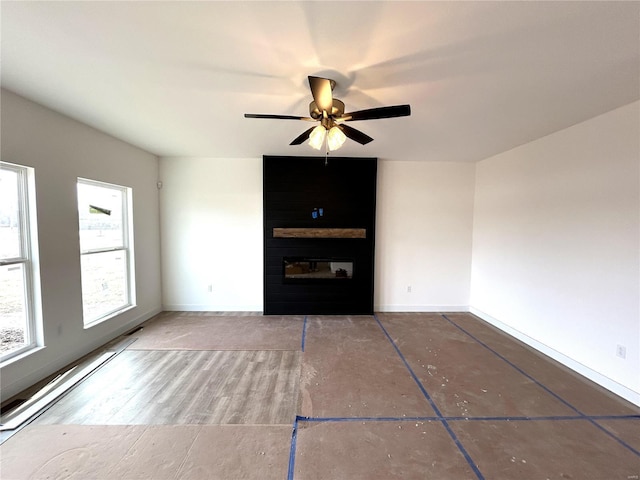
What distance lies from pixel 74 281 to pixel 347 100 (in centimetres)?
360

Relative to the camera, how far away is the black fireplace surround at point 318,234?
4441mm

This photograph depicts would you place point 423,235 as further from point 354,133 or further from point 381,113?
point 381,113

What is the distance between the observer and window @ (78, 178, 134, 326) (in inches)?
125

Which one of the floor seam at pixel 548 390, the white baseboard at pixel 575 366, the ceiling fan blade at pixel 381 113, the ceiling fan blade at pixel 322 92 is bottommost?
the floor seam at pixel 548 390

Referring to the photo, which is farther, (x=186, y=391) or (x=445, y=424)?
(x=186, y=391)

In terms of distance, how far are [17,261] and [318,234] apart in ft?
11.6

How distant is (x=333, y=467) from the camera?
5.45 ft

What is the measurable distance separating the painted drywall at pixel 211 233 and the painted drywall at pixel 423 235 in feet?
7.62

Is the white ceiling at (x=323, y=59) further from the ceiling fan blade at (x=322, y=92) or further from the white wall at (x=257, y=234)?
the white wall at (x=257, y=234)

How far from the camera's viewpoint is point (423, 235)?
15.6ft

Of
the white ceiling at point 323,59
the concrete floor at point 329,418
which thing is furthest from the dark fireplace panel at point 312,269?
the white ceiling at point 323,59

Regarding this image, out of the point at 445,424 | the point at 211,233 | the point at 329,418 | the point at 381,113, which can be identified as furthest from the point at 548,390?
the point at 211,233

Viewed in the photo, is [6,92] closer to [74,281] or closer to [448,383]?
[74,281]

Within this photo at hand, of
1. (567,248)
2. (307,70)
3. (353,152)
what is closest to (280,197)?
(353,152)
